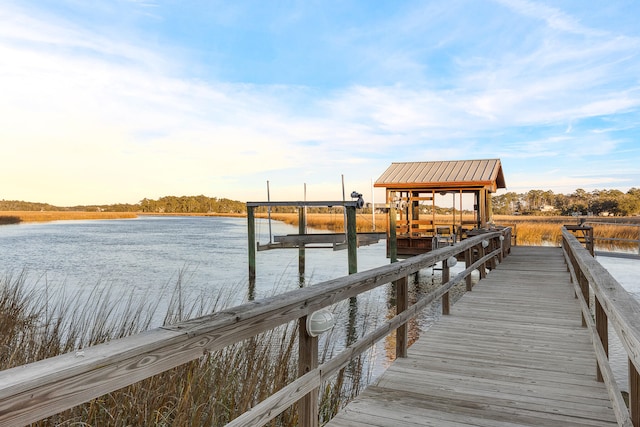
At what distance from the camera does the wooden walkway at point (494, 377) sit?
304 centimetres

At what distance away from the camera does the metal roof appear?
17719 millimetres

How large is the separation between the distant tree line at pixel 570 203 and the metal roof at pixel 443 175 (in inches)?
2100

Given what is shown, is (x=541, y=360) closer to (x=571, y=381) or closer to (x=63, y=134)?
(x=571, y=381)

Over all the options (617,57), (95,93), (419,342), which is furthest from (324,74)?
(419,342)

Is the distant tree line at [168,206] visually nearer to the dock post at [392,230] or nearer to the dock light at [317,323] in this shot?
the dock post at [392,230]

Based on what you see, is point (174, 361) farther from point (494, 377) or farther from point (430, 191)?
point (430, 191)

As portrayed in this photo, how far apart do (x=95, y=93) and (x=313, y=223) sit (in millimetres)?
33108

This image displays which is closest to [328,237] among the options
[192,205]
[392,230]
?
[392,230]

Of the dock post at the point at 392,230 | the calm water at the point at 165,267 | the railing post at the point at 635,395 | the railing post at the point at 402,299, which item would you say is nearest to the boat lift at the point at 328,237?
the dock post at the point at 392,230

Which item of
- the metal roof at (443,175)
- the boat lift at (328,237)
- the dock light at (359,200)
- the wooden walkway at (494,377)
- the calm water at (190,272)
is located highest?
the metal roof at (443,175)

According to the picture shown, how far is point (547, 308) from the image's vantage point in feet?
22.0

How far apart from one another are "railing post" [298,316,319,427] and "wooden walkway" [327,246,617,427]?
1.68ft

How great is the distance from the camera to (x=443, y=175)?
1836 centimetres

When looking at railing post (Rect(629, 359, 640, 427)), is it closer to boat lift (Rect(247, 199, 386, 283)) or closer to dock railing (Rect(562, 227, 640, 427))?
dock railing (Rect(562, 227, 640, 427))
